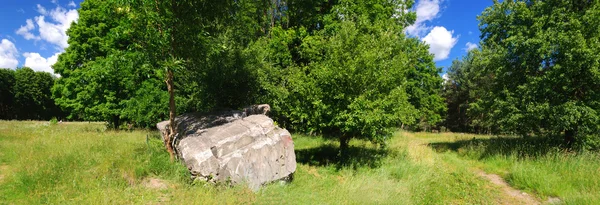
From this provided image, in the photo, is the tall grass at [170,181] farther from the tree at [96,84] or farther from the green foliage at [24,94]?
the green foliage at [24,94]

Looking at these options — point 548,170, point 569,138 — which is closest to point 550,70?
point 569,138

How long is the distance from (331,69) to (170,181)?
593cm

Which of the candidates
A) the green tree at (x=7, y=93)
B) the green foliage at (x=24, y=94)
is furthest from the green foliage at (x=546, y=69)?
the green tree at (x=7, y=93)

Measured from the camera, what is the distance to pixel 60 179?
6.46 metres

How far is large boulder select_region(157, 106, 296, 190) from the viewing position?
689 cm

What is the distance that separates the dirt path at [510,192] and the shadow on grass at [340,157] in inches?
136

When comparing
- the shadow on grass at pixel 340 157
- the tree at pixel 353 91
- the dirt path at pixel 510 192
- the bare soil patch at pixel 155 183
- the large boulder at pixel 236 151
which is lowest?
the dirt path at pixel 510 192

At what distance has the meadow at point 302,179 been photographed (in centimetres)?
606

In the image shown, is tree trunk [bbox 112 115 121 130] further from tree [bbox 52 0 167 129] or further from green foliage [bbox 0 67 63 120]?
green foliage [bbox 0 67 63 120]

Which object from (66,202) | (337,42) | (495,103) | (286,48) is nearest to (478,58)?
(495,103)

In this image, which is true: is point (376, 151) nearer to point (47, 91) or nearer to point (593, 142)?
point (593, 142)

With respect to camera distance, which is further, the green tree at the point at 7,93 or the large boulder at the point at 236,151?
the green tree at the point at 7,93

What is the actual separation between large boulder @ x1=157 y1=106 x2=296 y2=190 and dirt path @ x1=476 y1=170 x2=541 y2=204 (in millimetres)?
6065

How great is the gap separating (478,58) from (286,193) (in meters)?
11.6
